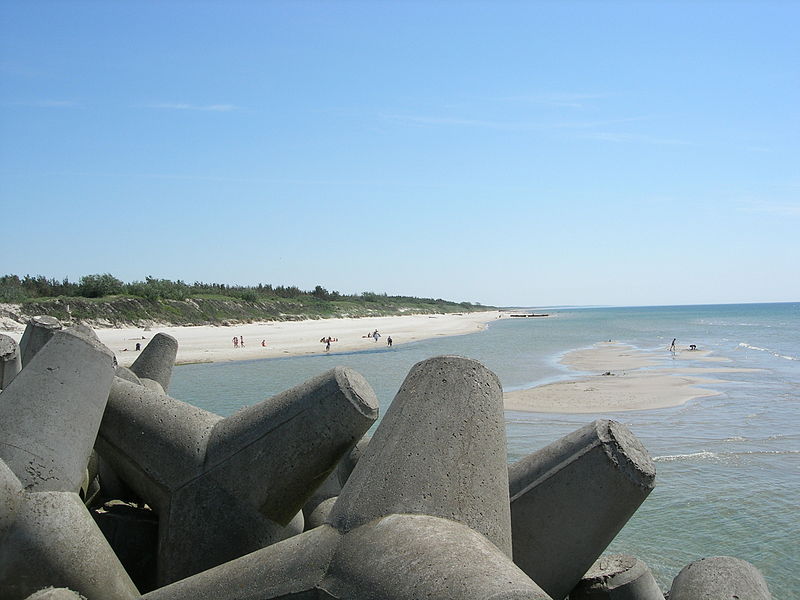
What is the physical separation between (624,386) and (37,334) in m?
18.7

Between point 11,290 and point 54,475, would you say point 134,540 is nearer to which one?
point 54,475

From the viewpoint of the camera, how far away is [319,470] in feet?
13.7

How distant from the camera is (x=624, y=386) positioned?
22141 mm

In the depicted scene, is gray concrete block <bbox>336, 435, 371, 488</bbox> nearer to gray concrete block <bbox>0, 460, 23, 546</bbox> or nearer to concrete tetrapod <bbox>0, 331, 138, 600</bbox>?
concrete tetrapod <bbox>0, 331, 138, 600</bbox>

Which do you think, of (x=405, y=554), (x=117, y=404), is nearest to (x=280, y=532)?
(x=117, y=404)

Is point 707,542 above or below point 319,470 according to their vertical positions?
below

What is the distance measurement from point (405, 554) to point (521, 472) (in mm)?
1687

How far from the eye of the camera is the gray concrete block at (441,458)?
3.14m

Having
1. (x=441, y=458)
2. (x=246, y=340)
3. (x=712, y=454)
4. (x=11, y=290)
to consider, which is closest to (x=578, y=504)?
(x=441, y=458)

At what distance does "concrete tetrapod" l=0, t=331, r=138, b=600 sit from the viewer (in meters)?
3.52

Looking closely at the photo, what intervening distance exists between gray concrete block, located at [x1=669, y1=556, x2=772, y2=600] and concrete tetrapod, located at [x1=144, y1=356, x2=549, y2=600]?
1.34m

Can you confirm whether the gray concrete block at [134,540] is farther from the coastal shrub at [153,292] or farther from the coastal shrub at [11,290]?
the coastal shrub at [153,292]

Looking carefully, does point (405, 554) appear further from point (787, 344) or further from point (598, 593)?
point (787, 344)

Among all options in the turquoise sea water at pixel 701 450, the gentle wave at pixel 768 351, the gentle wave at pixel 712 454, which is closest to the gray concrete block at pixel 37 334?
the turquoise sea water at pixel 701 450
